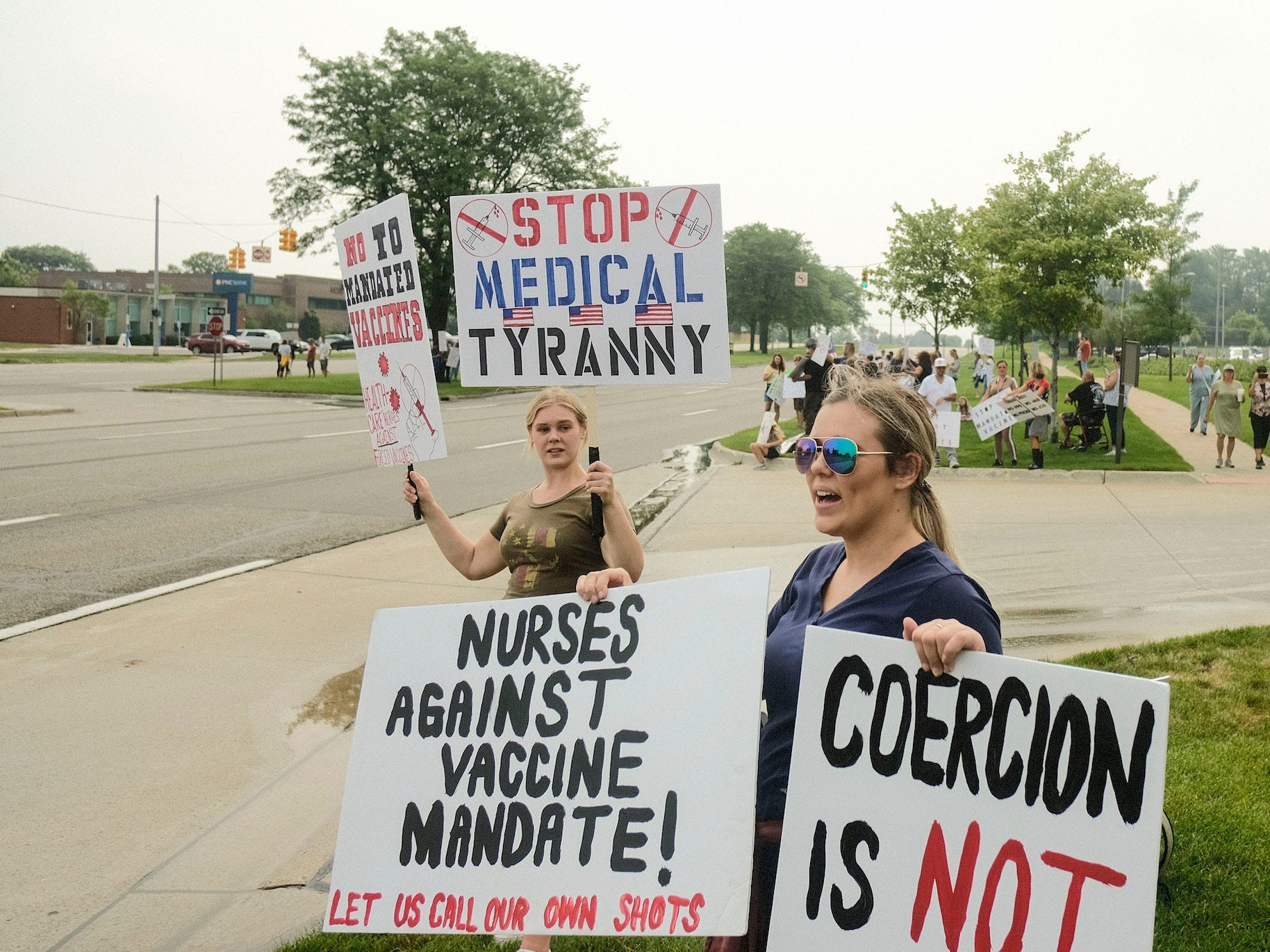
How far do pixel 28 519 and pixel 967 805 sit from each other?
38.6ft

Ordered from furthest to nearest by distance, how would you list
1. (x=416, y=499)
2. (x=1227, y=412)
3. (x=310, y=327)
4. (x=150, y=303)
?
(x=150, y=303)
(x=310, y=327)
(x=1227, y=412)
(x=416, y=499)

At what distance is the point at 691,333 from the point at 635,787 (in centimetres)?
168

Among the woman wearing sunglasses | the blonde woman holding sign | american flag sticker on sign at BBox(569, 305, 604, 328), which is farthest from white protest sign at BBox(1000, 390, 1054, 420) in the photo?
the woman wearing sunglasses

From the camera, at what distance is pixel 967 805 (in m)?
2.25

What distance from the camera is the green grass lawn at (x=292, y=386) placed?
36.6 metres

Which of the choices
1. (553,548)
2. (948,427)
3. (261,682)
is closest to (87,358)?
(948,427)

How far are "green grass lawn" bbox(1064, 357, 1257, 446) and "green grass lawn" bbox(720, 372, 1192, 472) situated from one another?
2479 millimetres

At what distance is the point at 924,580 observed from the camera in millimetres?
2416

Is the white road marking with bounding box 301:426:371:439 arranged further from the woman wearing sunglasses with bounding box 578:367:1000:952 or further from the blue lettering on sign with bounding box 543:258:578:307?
the woman wearing sunglasses with bounding box 578:367:1000:952

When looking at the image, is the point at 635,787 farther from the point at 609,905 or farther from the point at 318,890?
the point at 318,890

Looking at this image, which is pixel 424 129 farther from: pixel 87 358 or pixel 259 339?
pixel 259 339

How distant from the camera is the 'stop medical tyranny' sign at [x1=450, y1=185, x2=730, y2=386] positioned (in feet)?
12.4

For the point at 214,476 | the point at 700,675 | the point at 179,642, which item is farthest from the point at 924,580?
the point at 214,476

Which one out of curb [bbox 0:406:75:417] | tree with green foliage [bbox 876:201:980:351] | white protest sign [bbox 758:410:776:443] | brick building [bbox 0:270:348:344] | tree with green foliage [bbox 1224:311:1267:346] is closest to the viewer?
white protest sign [bbox 758:410:776:443]
